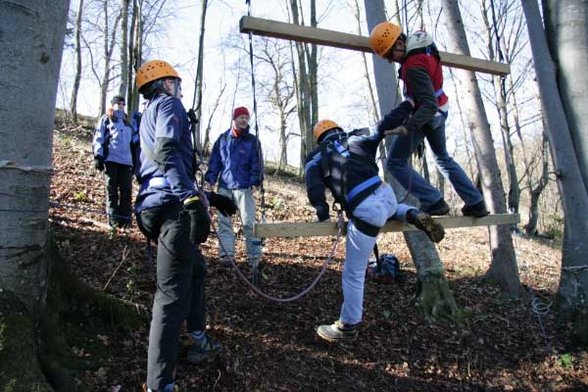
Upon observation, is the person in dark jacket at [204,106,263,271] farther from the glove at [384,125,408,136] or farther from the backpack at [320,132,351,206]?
the glove at [384,125,408,136]

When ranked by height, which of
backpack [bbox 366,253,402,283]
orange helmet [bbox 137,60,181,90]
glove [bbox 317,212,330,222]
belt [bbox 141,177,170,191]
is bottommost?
backpack [bbox 366,253,402,283]

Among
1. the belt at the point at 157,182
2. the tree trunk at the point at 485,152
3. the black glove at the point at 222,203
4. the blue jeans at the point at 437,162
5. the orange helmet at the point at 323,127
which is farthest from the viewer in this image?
the tree trunk at the point at 485,152

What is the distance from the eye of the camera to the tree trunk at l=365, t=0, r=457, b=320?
21.6ft

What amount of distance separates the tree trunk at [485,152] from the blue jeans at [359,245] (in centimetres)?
360

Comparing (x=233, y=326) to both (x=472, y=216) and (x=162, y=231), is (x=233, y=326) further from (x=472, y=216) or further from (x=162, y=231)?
(x=472, y=216)

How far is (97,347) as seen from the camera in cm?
386

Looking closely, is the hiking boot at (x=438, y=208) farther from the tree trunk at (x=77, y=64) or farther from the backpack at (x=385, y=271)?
the tree trunk at (x=77, y=64)

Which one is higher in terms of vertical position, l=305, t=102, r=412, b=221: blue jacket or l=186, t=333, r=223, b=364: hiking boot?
l=305, t=102, r=412, b=221: blue jacket

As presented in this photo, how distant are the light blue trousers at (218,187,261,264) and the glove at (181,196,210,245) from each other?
9.61ft

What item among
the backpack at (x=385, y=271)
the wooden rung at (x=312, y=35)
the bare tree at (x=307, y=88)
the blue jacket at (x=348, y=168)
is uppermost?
the bare tree at (x=307, y=88)

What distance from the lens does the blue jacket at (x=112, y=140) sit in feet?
24.1

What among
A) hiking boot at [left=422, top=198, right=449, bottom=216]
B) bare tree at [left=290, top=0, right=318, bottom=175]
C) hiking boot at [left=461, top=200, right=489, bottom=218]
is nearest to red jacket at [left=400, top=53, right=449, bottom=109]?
hiking boot at [left=422, top=198, right=449, bottom=216]

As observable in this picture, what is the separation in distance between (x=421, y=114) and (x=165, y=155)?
247cm

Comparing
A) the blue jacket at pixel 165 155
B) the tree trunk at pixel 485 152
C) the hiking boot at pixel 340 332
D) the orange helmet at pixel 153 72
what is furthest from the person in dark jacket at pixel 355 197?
the tree trunk at pixel 485 152
